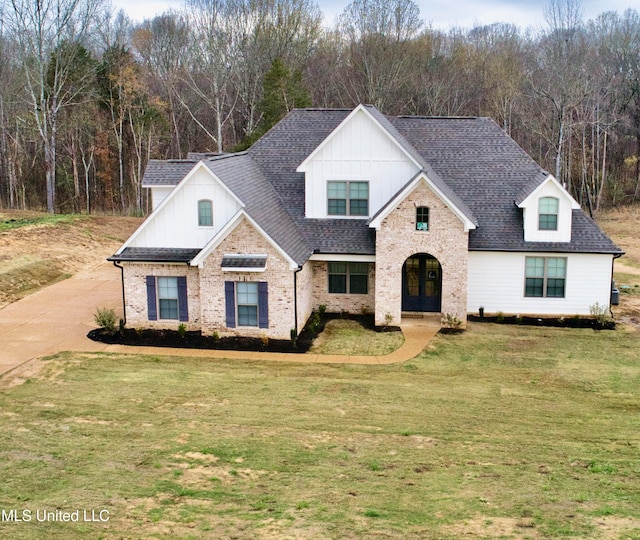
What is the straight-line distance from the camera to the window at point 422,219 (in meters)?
22.6

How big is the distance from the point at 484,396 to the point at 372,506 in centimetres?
690

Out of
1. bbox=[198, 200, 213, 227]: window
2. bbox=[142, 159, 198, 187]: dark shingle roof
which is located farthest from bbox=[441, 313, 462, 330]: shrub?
bbox=[142, 159, 198, 187]: dark shingle roof

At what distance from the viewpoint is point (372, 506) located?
11.1m

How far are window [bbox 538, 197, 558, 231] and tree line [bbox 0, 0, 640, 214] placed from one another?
76.6 feet

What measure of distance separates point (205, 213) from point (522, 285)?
10953 mm

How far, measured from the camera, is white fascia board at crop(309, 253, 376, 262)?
76.7ft

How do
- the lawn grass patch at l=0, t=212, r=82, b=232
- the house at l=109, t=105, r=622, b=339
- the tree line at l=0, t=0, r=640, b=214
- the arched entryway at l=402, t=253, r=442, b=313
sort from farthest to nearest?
1. the tree line at l=0, t=0, r=640, b=214
2. the lawn grass patch at l=0, t=212, r=82, b=232
3. the arched entryway at l=402, t=253, r=442, b=313
4. the house at l=109, t=105, r=622, b=339

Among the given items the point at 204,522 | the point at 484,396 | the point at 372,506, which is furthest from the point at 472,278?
the point at 204,522

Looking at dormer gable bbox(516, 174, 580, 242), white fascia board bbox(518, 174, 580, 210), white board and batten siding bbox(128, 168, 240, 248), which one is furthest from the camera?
dormer gable bbox(516, 174, 580, 242)

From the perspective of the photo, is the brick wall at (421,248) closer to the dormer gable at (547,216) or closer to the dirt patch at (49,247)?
the dormer gable at (547,216)

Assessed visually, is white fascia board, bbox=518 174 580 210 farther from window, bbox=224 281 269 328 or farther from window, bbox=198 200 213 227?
window, bbox=198 200 213 227

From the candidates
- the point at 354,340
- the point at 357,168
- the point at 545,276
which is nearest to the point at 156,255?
the point at 354,340

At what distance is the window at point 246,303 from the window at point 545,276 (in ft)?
30.1

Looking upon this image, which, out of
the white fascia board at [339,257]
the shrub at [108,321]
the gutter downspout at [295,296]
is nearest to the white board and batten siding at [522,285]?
the white fascia board at [339,257]
